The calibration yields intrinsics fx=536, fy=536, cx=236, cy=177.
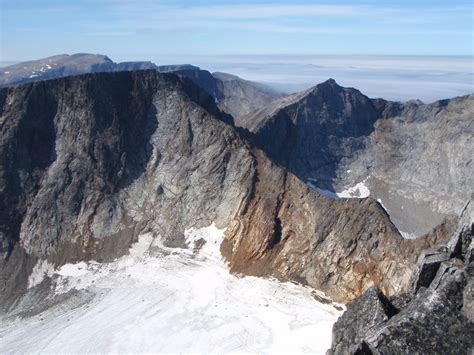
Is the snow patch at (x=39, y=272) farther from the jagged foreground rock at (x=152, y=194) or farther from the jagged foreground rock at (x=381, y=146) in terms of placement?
the jagged foreground rock at (x=381, y=146)

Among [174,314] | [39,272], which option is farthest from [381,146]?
[39,272]

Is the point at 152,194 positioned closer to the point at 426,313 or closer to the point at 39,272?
the point at 39,272

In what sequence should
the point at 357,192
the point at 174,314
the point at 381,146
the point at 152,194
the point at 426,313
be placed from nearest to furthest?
the point at 426,313
the point at 174,314
the point at 152,194
the point at 357,192
the point at 381,146

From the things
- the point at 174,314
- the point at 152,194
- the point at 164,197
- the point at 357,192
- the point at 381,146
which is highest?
the point at 381,146

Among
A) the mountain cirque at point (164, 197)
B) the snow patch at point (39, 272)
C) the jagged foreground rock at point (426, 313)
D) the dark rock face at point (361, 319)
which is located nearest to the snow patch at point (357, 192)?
the mountain cirque at point (164, 197)

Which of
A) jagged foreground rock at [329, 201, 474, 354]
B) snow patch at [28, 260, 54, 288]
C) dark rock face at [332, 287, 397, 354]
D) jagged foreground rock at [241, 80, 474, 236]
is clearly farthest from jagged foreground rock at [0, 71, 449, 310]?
dark rock face at [332, 287, 397, 354]

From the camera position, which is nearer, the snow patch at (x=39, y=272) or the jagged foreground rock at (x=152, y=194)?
the jagged foreground rock at (x=152, y=194)
